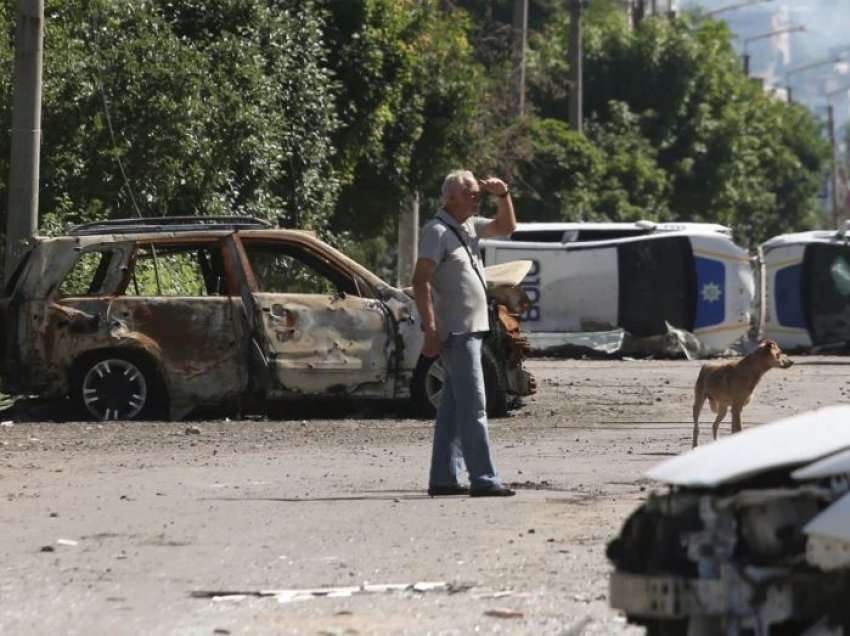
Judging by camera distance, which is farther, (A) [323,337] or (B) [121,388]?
(A) [323,337]

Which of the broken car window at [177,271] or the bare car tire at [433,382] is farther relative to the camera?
the bare car tire at [433,382]

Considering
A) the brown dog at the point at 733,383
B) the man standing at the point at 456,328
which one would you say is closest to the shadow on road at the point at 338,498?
the man standing at the point at 456,328

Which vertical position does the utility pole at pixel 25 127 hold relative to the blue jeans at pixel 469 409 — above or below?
above

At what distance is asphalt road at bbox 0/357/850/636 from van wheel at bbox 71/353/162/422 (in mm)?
358

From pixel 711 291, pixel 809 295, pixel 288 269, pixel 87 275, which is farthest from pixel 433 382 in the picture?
pixel 809 295

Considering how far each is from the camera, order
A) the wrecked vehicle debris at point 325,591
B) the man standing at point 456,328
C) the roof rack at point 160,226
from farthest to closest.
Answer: the roof rack at point 160,226, the man standing at point 456,328, the wrecked vehicle debris at point 325,591

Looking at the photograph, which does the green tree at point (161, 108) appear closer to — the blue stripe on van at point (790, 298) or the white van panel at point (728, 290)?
the white van panel at point (728, 290)

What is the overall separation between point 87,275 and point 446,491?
22.2 feet

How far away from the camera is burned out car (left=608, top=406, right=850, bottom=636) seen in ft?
20.6

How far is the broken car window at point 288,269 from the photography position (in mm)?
18031

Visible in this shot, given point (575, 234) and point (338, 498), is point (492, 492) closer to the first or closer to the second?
point (338, 498)

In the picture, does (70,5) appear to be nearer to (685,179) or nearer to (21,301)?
(21,301)

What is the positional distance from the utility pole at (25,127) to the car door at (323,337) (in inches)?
108

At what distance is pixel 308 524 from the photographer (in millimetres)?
11078
